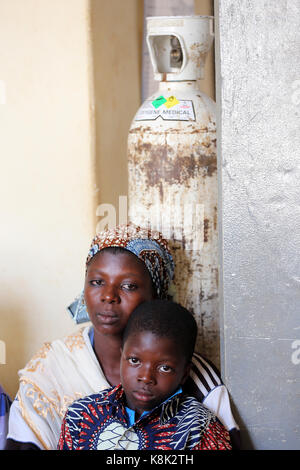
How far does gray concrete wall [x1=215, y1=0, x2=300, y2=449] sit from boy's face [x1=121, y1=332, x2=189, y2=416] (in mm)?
184

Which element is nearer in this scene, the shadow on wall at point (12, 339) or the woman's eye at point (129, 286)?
the woman's eye at point (129, 286)

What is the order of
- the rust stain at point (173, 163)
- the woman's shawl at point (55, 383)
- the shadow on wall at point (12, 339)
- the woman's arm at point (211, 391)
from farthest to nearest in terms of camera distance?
the shadow on wall at point (12, 339) < the rust stain at point (173, 163) < the woman's shawl at point (55, 383) < the woman's arm at point (211, 391)

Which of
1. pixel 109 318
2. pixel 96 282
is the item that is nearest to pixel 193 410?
pixel 109 318

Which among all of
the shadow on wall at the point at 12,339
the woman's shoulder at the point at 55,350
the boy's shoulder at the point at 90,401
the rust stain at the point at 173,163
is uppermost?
the rust stain at the point at 173,163

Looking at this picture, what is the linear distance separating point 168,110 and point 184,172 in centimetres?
27

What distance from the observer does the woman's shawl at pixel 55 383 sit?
2.29m

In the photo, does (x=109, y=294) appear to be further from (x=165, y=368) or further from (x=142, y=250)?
(x=165, y=368)

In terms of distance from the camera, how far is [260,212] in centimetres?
211

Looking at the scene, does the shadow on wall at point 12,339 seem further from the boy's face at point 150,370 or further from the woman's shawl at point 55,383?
the boy's face at point 150,370

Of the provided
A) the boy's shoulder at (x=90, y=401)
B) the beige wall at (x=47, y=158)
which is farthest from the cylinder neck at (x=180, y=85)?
the boy's shoulder at (x=90, y=401)

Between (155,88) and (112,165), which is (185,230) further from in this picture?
(155,88)

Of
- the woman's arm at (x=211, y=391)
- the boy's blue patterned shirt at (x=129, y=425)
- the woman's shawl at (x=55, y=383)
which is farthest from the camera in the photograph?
the woman's shawl at (x=55, y=383)
